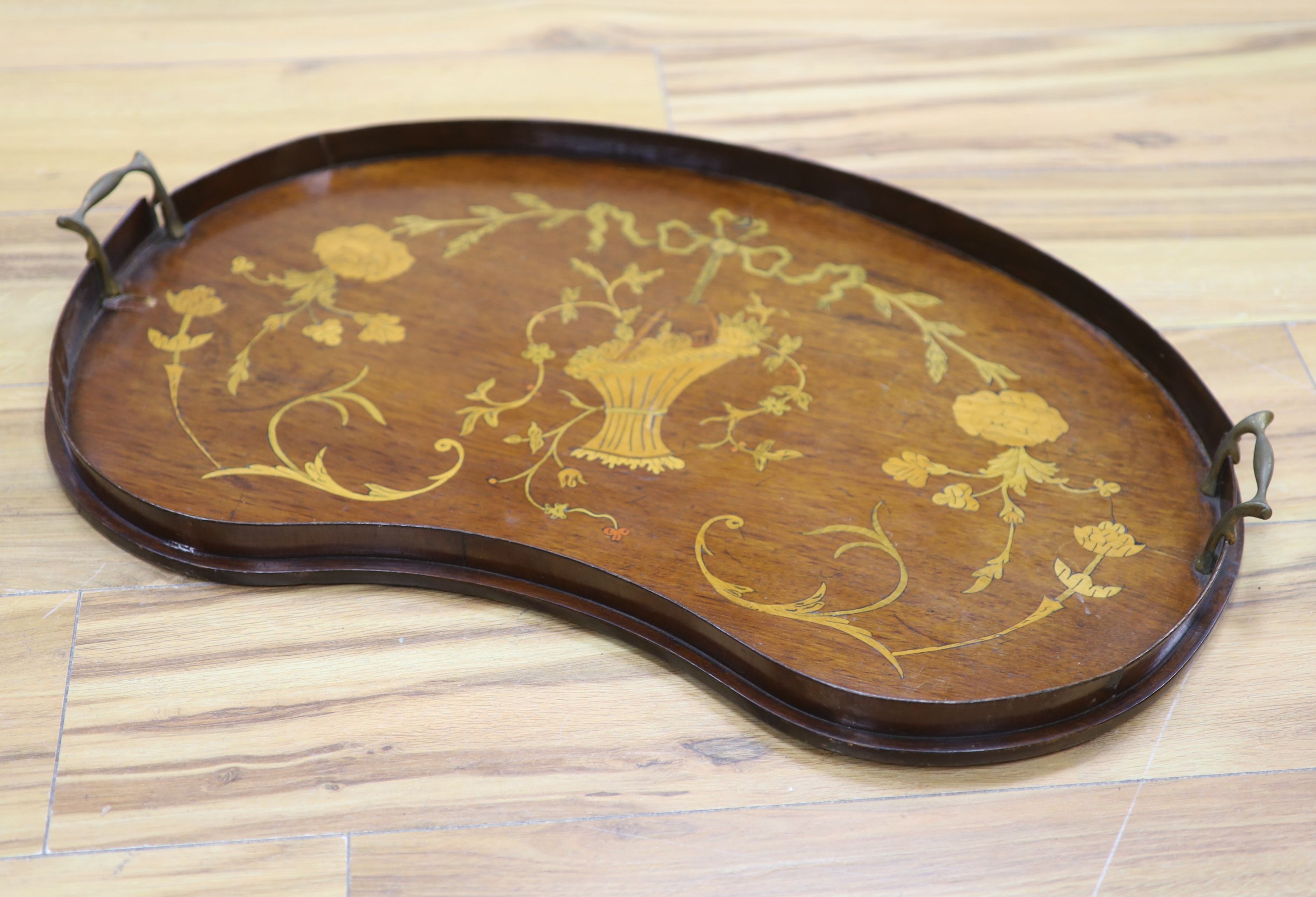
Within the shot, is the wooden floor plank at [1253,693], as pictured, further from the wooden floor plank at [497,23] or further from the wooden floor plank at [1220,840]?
the wooden floor plank at [497,23]

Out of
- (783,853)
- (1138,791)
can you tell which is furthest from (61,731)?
(1138,791)

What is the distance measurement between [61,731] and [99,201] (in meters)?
0.57

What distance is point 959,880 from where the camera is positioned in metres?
1.00

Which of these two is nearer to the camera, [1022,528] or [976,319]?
[1022,528]

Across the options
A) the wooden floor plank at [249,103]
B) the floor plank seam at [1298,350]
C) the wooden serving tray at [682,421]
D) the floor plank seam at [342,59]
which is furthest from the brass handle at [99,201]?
the floor plank seam at [1298,350]

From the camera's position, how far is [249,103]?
169cm

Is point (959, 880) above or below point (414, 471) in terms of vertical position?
below

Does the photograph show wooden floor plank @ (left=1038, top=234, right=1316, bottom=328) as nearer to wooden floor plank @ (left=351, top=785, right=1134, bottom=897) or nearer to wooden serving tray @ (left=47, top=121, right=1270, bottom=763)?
wooden serving tray @ (left=47, top=121, right=1270, bottom=763)

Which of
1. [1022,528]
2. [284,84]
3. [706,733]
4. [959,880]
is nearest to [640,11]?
[284,84]

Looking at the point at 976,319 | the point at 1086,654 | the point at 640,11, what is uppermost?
the point at 640,11

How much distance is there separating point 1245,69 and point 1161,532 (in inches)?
39.0

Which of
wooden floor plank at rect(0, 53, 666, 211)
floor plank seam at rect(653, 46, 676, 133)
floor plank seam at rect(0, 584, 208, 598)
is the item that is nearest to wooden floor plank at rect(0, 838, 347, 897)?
floor plank seam at rect(0, 584, 208, 598)

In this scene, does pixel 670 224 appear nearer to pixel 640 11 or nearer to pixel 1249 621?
pixel 640 11

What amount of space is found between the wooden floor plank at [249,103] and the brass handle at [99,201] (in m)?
0.20
